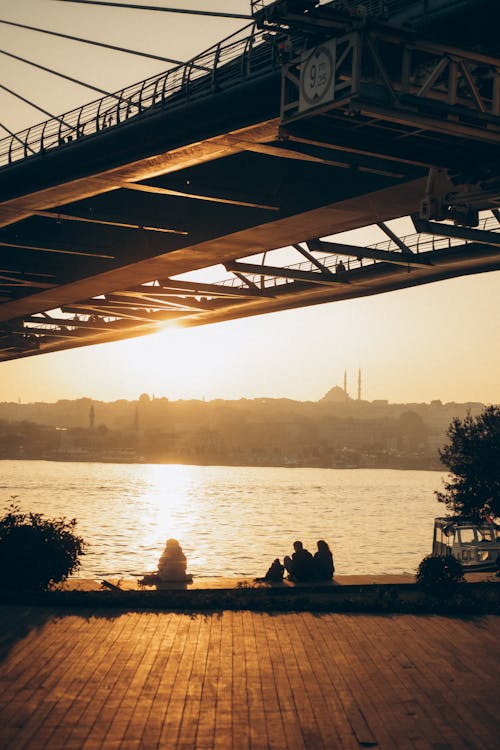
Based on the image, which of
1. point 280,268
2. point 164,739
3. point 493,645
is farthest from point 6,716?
point 280,268

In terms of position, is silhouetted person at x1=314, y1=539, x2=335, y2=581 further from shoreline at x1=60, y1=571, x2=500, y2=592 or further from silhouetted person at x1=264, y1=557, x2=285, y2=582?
silhouetted person at x1=264, y1=557, x2=285, y2=582

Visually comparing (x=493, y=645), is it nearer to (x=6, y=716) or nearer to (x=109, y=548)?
(x=6, y=716)

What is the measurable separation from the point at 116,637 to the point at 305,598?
4.49 metres

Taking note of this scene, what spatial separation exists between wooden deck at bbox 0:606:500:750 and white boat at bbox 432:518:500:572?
2116cm

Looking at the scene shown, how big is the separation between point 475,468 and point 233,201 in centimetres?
1357

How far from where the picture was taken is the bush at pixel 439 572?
20.4 metres

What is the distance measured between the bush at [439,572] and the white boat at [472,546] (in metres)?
18.0

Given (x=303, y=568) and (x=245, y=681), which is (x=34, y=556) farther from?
(x=245, y=681)

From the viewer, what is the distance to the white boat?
39.0 m

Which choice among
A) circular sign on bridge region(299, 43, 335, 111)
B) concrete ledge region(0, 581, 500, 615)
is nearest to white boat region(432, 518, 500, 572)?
concrete ledge region(0, 581, 500, 615)

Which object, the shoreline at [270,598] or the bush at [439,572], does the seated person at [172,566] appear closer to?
the shoreline at [270,598]

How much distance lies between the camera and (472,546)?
40.7 metres

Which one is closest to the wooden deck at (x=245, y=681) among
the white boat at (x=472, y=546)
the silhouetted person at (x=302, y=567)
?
the silhouetted person at (x=302, y=567)

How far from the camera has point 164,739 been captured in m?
11.1
